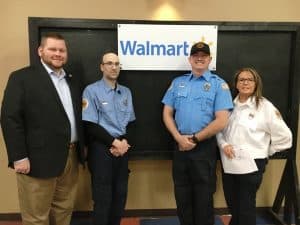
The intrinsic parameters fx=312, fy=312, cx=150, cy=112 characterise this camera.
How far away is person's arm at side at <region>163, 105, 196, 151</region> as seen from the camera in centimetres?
233

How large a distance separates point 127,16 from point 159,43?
0.43 meters

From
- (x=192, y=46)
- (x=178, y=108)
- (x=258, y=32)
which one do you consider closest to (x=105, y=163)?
(x=178, y=108)

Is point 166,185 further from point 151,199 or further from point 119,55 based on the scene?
point 119,55

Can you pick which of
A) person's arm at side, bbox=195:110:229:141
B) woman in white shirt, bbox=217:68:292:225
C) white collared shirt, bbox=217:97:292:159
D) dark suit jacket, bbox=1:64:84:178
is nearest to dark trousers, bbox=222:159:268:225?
woman in white shirt, bbox=217:68:292:225

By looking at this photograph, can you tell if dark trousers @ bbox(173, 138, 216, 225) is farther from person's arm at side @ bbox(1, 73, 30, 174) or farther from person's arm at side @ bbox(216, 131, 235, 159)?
person's arm at side @ bbox(1, 73, 30, 174)

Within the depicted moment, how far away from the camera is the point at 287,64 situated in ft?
8.75

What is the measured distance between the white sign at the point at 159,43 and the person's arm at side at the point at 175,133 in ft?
1.23

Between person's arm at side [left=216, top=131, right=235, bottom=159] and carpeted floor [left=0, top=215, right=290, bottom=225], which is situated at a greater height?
person's arm at side [left=216, top=131, right=235, bottom=159]

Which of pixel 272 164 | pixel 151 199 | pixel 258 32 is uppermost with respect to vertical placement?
pixel 258 32

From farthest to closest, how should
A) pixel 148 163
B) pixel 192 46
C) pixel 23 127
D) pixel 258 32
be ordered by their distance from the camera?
1. pixel 148 163
2. pixel 258 32
3. pixel 192 46
4. pixel 23 127

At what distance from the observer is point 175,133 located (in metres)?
2.39

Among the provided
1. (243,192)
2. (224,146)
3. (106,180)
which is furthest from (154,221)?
(224,146)

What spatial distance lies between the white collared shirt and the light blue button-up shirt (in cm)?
117

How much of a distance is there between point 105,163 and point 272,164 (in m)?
1.70
